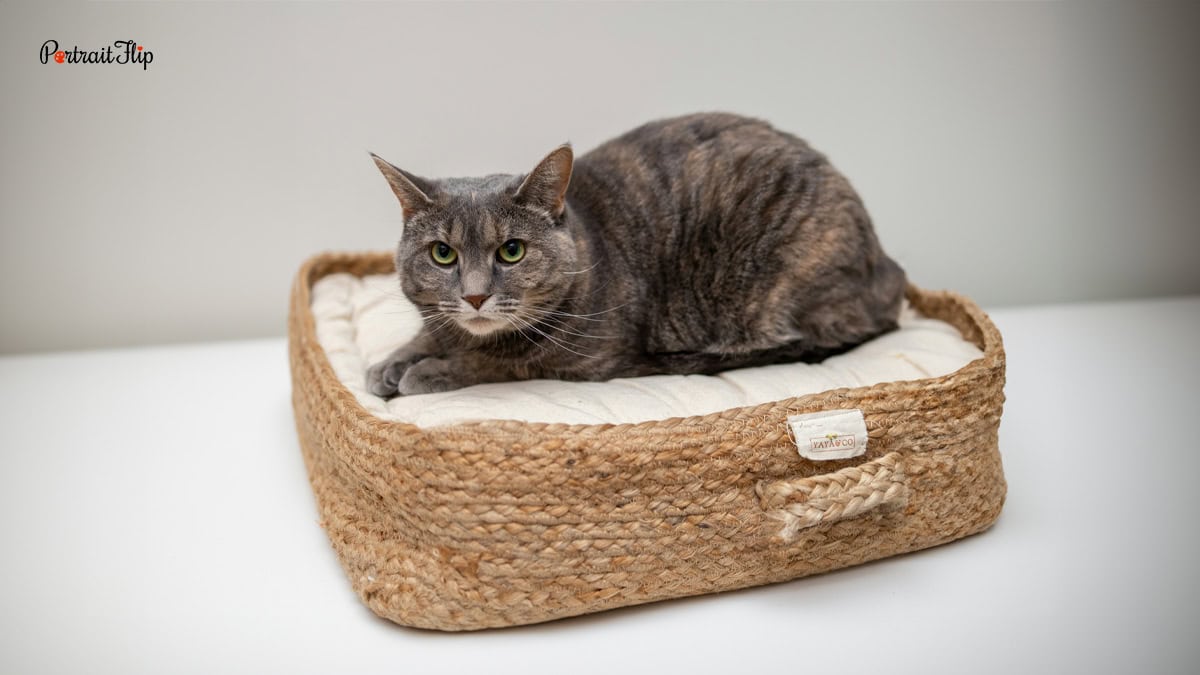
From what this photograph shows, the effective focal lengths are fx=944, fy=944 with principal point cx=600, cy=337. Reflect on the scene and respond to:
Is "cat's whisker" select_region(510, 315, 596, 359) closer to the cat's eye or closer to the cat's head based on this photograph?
the cat's head

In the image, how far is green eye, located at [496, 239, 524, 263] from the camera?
1882 mm

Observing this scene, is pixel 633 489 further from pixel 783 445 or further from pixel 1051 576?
pixel 1051 576

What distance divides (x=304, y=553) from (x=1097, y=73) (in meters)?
2.80

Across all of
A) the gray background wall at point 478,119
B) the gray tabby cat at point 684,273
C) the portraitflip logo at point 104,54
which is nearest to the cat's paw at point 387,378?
the gray tabby cat at point 684,273

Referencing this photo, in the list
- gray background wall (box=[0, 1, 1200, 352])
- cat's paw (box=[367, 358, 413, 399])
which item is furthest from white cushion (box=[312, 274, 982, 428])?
gray background wall (box=[0, 1, 1200, 352])

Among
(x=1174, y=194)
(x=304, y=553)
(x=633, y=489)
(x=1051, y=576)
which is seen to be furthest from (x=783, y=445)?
(x=1174, y=194)

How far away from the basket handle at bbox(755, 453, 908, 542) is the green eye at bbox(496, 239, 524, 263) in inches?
25.6

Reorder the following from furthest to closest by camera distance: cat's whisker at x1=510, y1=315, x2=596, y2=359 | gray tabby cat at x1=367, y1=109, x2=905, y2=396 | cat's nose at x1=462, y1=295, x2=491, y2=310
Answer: gray tabby cat at x1=367, y1=109, x2=905, y2=396, cat's whisker at x1=510, y1=315, x2=596, y2=359, cat's nose at x1=462, y1=295, x2=491, y2=310

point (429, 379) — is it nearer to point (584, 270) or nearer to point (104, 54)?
point (584, 270)

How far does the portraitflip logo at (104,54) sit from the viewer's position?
8.77 ft

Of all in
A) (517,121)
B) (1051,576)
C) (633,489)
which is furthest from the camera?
(517,121)

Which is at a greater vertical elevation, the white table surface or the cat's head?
the cat's head

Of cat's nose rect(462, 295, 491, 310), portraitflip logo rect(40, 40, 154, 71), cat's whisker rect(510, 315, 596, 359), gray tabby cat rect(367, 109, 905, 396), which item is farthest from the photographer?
portraitflip logo rect(40, 40, 154, 71)

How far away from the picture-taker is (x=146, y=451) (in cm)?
242
